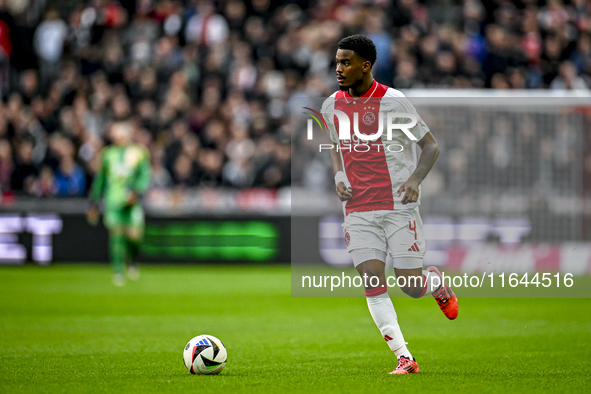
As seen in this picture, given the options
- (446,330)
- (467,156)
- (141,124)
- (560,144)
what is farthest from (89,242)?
(446,330)

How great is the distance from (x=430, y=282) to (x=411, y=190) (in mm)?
646

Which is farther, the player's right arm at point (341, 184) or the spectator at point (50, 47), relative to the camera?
the spectator at point (50, 47)

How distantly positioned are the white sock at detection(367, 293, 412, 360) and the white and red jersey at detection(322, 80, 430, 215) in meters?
0.60

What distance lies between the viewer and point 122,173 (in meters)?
13.6

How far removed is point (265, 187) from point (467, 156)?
4.05m

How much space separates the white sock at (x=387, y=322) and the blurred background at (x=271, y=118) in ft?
26.1

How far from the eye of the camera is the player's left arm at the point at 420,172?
552cm

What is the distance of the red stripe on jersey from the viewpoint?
5.70 meters

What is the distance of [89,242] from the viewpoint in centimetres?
1662

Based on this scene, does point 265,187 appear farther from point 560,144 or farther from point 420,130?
point 420,130

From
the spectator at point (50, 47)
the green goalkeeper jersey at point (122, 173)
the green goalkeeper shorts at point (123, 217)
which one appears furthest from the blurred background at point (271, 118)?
the green goalkeeper jersey at point (122, 173)

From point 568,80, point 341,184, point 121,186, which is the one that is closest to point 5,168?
point 121,186

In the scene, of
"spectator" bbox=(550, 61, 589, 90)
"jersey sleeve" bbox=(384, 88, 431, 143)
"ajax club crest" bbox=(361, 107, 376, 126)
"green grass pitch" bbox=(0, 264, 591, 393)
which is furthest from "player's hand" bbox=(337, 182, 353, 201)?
"spectator" bbox=(550, 61, 589, 90)

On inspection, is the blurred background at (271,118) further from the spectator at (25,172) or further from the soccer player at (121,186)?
the soccer player at (121,186)
